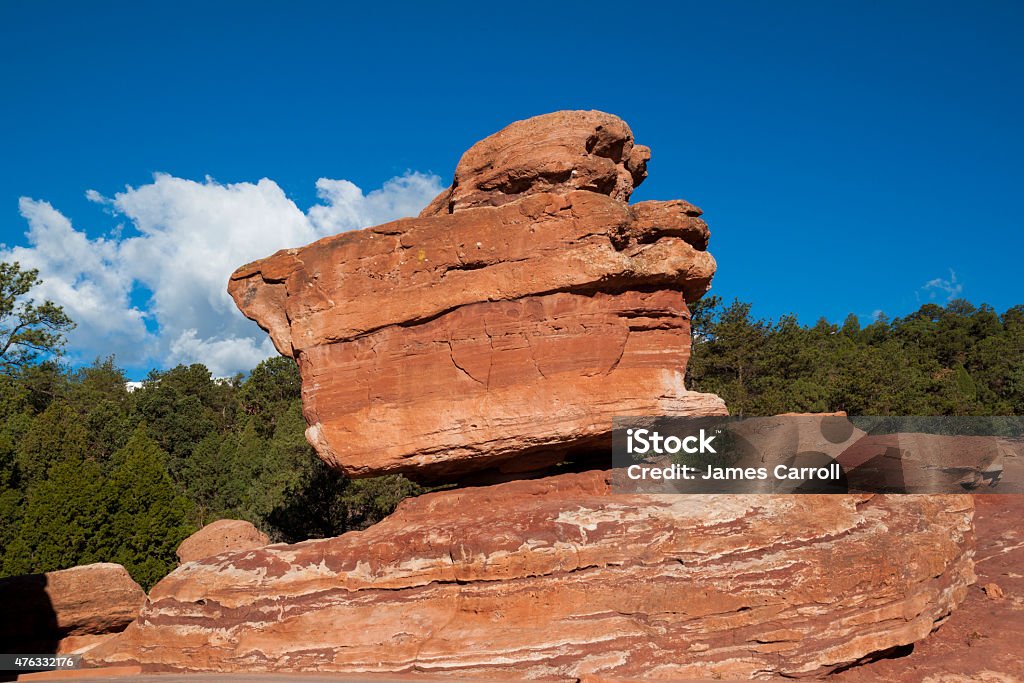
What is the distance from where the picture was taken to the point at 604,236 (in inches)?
516

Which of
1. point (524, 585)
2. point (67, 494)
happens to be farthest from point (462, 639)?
point (67, 494)

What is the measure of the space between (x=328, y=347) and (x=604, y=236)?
6450 millimetres

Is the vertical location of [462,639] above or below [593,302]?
below

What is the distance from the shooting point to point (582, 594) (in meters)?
11.0

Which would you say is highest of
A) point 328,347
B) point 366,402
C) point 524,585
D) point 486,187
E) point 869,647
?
point 486,187

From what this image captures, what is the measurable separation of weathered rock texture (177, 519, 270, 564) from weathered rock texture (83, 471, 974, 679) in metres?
7.69

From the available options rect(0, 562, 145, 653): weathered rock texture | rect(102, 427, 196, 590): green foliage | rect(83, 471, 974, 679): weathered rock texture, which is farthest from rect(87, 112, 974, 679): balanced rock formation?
rect(102, 427, 196, 590): green foliage

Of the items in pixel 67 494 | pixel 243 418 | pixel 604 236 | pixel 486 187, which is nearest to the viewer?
pixel 604 236

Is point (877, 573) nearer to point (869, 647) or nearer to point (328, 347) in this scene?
point (869, 647)

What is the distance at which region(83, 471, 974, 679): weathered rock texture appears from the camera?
35.0 ft

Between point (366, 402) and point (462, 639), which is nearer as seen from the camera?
point (462, 639)

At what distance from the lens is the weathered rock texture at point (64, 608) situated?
1619 cm

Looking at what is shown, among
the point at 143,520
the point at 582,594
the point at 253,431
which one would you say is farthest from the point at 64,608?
the point at 253,431

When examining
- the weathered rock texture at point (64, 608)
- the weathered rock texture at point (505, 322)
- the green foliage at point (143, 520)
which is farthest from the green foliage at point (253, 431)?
the weathered rock texture at point (505, 322)
